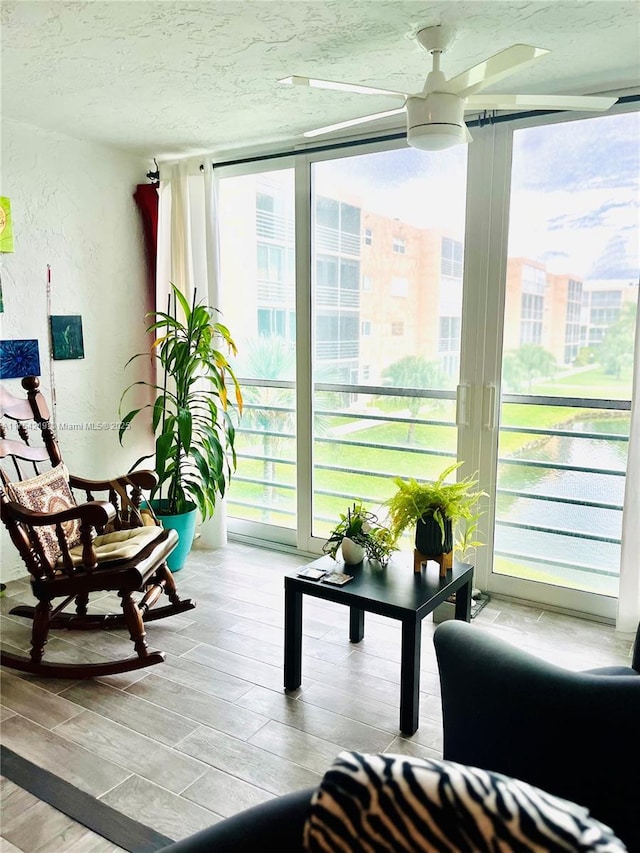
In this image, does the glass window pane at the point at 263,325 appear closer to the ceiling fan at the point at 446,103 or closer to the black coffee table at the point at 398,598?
the black coffee table at the point at 398,598

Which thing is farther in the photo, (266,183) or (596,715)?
(266,183)

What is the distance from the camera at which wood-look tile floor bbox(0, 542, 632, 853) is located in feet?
6.46

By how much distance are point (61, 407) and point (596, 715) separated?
3352 millimetres

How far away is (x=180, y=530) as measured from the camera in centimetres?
372

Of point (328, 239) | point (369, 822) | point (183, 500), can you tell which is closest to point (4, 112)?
point (328, 239)

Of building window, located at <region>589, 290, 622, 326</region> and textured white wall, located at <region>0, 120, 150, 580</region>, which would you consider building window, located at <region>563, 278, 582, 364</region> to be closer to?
building window, located at <region>589, 290, 622, 326</region>

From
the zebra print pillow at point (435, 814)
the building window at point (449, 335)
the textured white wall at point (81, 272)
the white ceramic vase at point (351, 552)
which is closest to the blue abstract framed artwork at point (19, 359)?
the textured white wall at point (81, 272)

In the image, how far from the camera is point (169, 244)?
13.3ft

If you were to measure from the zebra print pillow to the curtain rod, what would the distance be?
291 cm

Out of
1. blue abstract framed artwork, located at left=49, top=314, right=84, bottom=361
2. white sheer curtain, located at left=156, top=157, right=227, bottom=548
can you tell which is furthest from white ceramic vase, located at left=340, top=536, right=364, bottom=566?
blue abstract framed artwork, located at left=49, top=314, right=84, bottom=361

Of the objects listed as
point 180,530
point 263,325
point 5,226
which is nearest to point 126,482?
point 180,530

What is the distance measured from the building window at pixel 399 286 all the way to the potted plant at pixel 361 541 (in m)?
1.37

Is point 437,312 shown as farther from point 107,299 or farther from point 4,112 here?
point 4,112

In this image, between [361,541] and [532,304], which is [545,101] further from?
[361,541]
